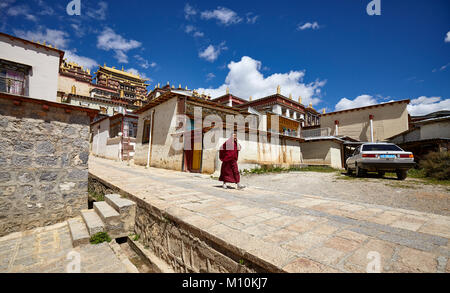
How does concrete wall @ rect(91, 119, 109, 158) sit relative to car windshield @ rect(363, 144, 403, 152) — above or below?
above

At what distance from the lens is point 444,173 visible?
9.50 metres

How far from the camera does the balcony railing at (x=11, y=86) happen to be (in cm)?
1178

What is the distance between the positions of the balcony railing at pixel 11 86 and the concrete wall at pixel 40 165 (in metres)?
11.1

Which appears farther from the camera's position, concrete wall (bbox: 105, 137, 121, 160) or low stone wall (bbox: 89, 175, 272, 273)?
Result: concrete wall (bbox: 105, 137, 121, 160)

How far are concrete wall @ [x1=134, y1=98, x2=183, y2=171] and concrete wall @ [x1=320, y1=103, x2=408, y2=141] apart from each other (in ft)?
68.1

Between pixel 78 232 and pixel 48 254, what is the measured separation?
0.49 m

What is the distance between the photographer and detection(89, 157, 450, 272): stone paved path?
1689 mm

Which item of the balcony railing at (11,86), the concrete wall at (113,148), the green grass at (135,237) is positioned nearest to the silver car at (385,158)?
the green grass at (135,237)

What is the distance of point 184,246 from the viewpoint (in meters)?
2.71

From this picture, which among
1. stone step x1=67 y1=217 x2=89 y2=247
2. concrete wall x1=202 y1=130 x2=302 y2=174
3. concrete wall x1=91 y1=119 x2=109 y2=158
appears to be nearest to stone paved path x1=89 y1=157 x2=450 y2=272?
stone step x1=67 y1=217 x2=89 y2=247

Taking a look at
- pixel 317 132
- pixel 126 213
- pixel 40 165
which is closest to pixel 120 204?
pixel 126 213

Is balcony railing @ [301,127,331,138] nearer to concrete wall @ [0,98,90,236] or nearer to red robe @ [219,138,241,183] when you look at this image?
red robe @ [219,138,241,183]

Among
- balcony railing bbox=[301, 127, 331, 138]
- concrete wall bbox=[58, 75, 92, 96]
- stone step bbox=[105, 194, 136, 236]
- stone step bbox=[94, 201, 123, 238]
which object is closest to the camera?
stone step bbox=[94, 201, 123, 238]

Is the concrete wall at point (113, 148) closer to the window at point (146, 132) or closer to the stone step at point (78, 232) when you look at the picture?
the window at point (146, 132)
